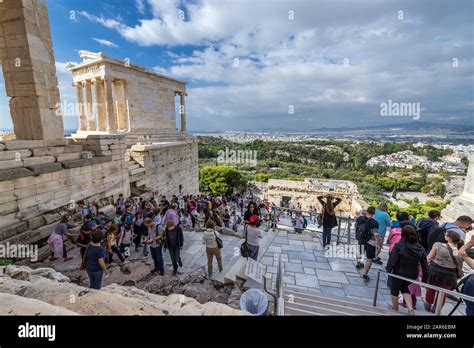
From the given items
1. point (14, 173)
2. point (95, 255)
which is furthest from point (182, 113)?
point (95, 255)

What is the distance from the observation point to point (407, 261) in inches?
122

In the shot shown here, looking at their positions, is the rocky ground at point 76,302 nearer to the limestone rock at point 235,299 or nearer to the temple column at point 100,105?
the limestone rock at point 235,299

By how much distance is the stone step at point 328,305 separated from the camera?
3.20m

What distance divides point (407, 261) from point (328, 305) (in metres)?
1.28

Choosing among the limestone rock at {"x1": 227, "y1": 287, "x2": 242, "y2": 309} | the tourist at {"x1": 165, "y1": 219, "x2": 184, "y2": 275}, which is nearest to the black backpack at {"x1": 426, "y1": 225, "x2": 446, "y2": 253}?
the limestone rock at {"x1": 227, "y1": 287, "x2": 242, "y2": 309}

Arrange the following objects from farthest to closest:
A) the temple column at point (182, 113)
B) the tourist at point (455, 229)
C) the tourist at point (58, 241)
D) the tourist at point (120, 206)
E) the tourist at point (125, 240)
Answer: the temple column at point (182, 113) < the tourist at point (120, 206) < the tourist at point (125, 240) < the tourist at point (58, 241) < the tourist at point (455, 229)

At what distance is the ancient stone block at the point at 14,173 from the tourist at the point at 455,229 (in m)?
8.29

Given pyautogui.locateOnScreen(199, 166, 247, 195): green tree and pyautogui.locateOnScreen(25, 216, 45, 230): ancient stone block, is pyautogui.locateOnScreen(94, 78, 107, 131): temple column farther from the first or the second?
pyautogui.locateOnScreen(199, 166, 247, 195): green tree

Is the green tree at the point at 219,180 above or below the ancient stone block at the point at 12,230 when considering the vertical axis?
below

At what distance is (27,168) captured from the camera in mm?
5211

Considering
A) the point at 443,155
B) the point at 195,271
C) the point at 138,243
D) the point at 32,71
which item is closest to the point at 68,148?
the point at 32,71

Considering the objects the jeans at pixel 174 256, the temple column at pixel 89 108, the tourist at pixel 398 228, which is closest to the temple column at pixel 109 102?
the temple column at pixel 89 108

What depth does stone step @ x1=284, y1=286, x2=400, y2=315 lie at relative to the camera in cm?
320

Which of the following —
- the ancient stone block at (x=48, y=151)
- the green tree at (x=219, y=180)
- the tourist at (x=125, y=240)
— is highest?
the ancient stone block at (x=48, y=151)
